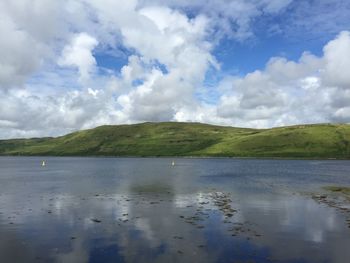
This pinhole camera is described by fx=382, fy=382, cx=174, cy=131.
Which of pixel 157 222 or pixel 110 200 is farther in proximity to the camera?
pixel 110 200

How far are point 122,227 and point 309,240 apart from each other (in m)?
18.2

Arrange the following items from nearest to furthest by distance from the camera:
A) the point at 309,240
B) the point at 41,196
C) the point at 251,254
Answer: the point at 251,254, the point at 309,240, the point at 41,196

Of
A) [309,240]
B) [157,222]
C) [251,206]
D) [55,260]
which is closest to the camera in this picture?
[55,260]

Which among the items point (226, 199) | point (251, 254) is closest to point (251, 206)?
point (226, 199)

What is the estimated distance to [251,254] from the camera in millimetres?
29562

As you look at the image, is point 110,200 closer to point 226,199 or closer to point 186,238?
point 226,199

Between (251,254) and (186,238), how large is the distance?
279 inches

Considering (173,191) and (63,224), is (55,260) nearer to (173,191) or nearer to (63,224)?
(63,224)

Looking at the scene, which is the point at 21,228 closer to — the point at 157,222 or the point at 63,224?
the point at 63,224

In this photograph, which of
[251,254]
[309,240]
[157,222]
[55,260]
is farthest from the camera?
[157,222]

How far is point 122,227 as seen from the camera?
3922cm

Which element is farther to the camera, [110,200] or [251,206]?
[110,200]

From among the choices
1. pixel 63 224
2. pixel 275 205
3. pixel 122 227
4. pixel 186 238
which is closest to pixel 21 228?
pixel 63 224

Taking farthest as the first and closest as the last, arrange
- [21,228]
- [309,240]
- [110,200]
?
[110,200] → [21,228] → [309,240]
